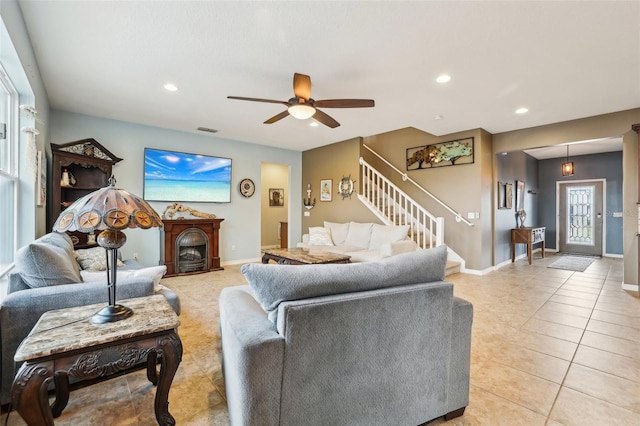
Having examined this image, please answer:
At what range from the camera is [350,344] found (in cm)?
126

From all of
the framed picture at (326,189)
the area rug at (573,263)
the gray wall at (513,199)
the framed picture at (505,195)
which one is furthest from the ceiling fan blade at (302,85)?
the area rug at (573,263)

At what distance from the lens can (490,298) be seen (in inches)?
150

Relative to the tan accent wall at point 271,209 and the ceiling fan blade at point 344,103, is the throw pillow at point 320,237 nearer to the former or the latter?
the tan accent wall at point 271,209

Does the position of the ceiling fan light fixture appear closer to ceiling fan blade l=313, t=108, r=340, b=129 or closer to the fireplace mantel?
ceiling fan blade l=313, t=108, r=340, b=129

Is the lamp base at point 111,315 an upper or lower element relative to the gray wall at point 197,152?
lower

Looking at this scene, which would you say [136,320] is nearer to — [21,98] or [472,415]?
[472,415]

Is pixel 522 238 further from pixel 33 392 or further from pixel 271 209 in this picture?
pixel 33 392

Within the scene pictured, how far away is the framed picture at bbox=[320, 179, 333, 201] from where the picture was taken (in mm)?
6789

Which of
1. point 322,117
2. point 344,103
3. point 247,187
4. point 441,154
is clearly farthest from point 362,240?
point 344,103

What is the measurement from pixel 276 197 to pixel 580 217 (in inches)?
326

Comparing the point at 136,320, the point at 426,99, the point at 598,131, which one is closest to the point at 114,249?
the point at 136,320

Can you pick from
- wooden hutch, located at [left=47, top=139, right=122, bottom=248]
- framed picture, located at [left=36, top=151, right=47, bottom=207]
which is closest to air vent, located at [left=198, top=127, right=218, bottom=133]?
wooden hutch, located at [left=47, top=139, right=122, bottom=248]

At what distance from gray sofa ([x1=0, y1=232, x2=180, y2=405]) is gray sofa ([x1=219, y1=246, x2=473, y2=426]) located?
0.96 metres

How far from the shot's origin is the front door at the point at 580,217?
7.52 m
